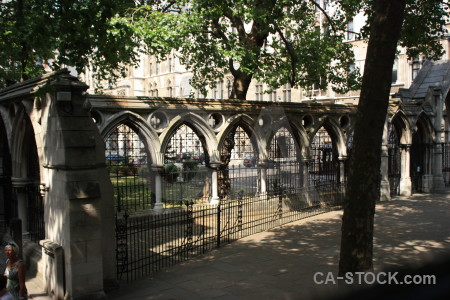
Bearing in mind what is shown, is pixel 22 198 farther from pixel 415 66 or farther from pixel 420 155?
pixel 415 66

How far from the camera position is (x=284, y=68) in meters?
15.8

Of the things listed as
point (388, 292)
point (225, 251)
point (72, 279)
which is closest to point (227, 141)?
point (225, 251)

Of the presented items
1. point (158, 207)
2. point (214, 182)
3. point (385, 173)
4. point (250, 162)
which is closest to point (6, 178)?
point (158, 207)

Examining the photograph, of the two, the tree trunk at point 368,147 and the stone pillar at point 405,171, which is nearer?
the tree trunk at point 368,147

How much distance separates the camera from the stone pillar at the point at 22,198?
967 cm

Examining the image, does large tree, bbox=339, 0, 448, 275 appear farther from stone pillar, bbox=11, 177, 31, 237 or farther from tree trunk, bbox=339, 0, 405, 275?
stone pillar, bbox=11, 177, 31, 237

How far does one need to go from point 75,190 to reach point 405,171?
15.1 metres

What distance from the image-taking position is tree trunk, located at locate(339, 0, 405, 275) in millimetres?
5742

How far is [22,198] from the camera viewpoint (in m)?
9.80

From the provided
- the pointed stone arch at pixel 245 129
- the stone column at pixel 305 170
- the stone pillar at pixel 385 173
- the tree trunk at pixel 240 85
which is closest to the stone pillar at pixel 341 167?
the stone pillar at pixel 385 173

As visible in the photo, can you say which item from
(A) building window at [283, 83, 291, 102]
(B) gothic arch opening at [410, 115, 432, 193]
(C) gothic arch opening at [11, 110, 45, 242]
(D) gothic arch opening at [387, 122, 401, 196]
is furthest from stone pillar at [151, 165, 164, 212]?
(A) building window at [283, 83, 291, 102]

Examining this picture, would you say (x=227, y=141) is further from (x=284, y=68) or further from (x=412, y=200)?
(x=412, y=200)

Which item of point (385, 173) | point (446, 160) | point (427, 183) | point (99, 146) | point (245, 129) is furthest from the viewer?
point (446, 160)

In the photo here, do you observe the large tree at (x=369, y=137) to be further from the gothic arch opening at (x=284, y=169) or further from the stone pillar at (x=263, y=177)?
the stone pillar at (x=263, y=177)
